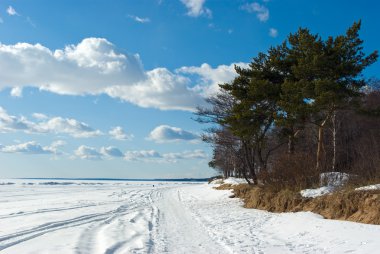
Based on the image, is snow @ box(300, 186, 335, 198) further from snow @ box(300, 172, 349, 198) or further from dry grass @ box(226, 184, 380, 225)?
dry grass @ box(226, 184, 380, 225)

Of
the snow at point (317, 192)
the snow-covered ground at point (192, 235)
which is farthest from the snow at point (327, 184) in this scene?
the snow-covered ground at point (192, 235)

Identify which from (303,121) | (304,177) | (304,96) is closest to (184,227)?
(304,177)

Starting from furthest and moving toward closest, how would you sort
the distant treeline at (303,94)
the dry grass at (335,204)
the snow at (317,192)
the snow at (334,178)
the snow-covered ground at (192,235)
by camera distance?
the distant treeline at (303,94)
the snow at (334,178)
the snow at (317,192)
the dry grass at (335,204)
the snow-covered ground at (192,235)

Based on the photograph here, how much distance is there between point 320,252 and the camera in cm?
891

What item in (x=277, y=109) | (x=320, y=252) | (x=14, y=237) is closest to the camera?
(x=320, y=252)

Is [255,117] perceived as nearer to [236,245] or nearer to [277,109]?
[277,109]

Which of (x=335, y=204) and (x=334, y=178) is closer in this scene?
(x=335, y=204)

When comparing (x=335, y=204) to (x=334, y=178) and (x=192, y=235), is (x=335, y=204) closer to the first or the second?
(x=334, y=178)

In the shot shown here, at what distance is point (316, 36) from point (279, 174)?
688 cm

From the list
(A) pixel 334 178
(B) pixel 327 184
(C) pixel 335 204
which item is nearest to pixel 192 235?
(C) pixel 335 204

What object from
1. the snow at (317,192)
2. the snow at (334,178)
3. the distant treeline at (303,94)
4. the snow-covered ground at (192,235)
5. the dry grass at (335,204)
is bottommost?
the snow-covered ground at (192,235)

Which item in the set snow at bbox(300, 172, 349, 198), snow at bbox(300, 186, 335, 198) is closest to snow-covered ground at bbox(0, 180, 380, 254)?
snow at bbox(300, 186, 335, 198)

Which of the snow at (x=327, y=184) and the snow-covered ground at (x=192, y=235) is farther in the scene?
the snow at (x=327, y=184)

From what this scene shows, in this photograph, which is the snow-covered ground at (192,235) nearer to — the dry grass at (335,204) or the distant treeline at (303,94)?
the dry grass at (335,204)
